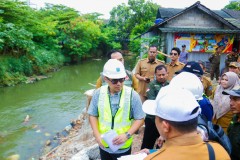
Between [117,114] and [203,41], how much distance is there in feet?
32.2

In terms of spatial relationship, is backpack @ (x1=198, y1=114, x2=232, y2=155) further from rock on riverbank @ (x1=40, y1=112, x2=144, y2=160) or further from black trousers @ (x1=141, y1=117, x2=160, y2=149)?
rock on riverbank @ (x1=40, y1=112, x2=144, y2=160)

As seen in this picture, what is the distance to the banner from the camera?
35.6 feet

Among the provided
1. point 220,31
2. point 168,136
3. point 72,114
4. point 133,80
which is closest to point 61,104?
point 72,114

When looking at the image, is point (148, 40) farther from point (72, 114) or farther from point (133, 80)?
point (133, 80)

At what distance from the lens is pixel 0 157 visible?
19.1 feet

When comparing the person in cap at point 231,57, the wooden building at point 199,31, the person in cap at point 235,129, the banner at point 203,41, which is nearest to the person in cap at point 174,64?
the person in cap at point 235,129

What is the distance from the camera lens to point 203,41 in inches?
432

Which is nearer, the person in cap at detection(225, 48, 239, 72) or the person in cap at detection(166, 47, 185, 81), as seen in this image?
the person in cap at detection(166, 47, 185, 81)

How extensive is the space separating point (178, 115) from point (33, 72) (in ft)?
52.7

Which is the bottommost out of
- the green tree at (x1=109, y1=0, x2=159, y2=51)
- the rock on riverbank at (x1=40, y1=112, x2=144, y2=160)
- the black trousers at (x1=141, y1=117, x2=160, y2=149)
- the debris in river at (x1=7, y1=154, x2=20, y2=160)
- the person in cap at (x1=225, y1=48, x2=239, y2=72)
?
the debris in river at (x1=7, y1=154, x2=20, y2=160)

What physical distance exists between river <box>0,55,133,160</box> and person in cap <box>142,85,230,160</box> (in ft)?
17.8

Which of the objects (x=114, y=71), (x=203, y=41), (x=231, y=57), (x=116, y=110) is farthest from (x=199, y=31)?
(x=116, y=110)

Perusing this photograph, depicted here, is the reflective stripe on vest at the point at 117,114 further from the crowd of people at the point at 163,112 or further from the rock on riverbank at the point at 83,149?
the rock on riverbank at the point at 83,149

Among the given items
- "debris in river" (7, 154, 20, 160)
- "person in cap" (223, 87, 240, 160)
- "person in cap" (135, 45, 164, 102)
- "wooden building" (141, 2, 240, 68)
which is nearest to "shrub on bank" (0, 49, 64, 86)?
"debris in river" (7, 154, 20, 160)
